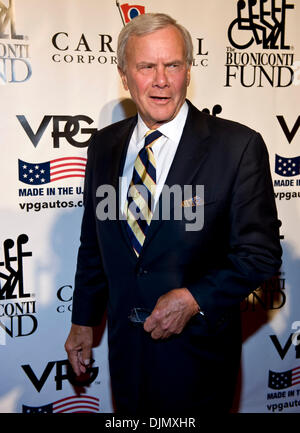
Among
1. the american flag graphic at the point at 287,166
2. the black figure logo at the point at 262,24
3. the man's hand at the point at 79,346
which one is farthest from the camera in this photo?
the american flag graphic at the point at 287,166

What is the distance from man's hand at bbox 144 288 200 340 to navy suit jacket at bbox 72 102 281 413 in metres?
0.03

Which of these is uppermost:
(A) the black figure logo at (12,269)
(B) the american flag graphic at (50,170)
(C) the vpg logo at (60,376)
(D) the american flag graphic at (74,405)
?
(B) the american flag graphic at (50,170)

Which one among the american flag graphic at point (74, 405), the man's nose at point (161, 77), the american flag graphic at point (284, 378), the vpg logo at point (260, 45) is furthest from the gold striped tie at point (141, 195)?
the american flag graphic at point (284, 378)

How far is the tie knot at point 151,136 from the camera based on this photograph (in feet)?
5.09

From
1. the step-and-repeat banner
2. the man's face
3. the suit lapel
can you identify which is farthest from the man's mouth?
the step-and-repeat banner

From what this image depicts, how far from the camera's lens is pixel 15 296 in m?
2.35

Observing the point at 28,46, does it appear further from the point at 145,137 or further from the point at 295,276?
the point at 295,276

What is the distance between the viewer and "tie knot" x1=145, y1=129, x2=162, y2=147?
1552 millimetres

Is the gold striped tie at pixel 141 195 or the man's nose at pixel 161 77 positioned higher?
the man's nose at pixel 161 77

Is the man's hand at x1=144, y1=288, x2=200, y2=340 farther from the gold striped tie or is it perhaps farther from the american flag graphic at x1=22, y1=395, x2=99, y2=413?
the american flag graphic at x1=22, y1=395, x2=99, y2=413

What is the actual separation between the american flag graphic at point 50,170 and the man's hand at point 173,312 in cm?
113

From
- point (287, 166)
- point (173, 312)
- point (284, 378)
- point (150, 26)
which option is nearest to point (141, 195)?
point (173, 312)

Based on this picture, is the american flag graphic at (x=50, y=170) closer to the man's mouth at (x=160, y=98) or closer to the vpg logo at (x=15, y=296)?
the vpg logo at (x=15, y=296)

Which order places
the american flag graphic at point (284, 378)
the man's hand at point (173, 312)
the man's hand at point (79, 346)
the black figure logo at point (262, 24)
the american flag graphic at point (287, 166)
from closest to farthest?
1. the man's hand at point (173, 312)
2. the man's hand at point (79, 346)
3. the black figure logo at point (262, 24)
4. the american flag graphic at point (287, 166)
5. the american flag graphic at point (284, 378)
